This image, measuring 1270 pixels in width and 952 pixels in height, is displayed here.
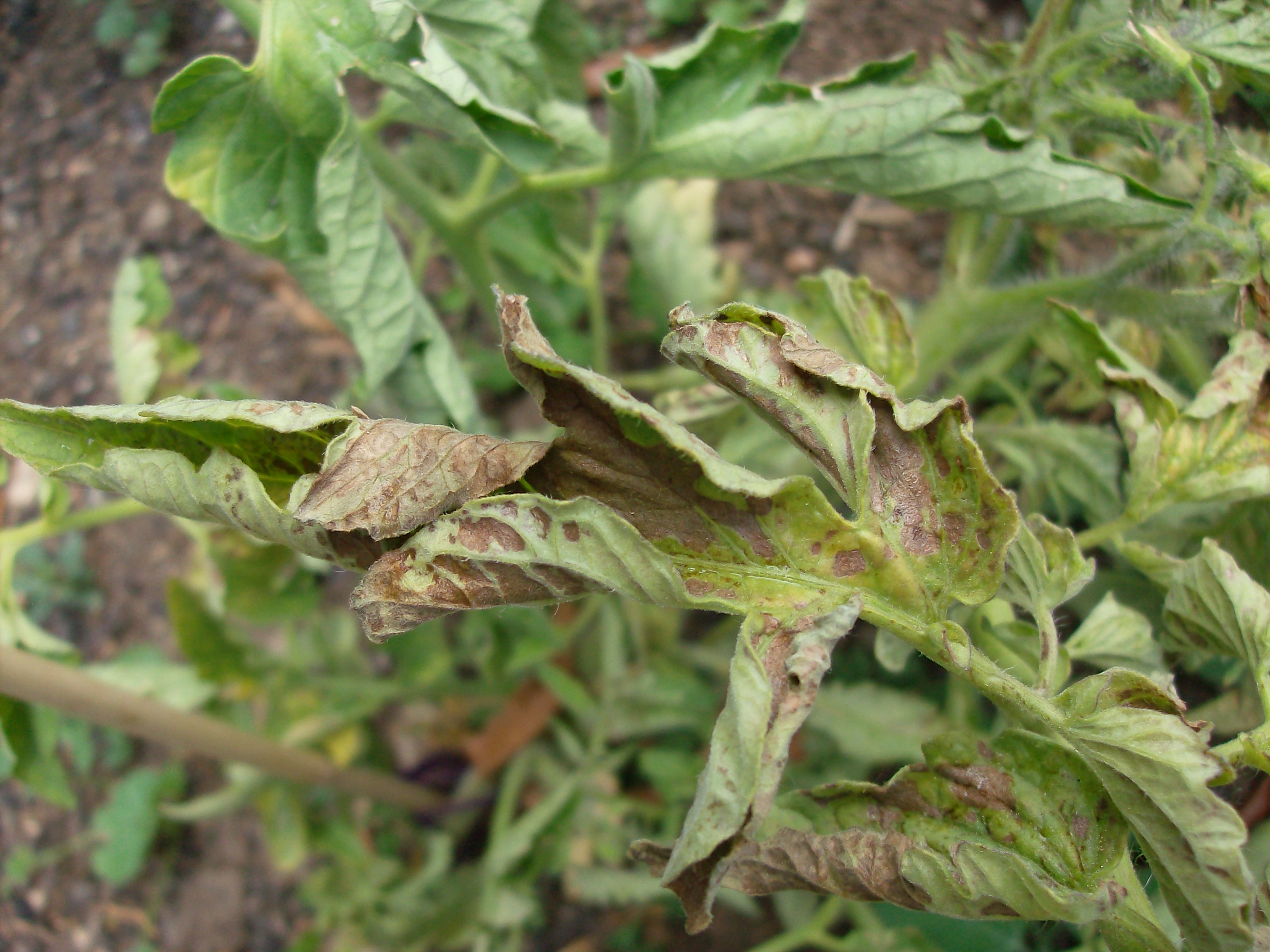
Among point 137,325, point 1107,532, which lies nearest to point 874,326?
point 1107,532

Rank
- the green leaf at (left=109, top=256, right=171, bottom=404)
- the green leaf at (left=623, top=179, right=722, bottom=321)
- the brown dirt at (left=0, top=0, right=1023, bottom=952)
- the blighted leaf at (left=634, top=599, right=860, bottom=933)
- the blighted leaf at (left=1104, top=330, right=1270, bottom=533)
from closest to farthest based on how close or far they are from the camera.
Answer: the blighted leaf at (left=634, top=599, right=860, bottom=933)
the blighted leaf at (left=1104, top=330, right=1270, bottom=533)
the green leaf at (left=109, top=256, right=171, bottom=404)
the green leaf at (left=623, top=179, right=722, bottom=321)
the brown dirt at (left=0, top=0, right=1023, bottom=952)

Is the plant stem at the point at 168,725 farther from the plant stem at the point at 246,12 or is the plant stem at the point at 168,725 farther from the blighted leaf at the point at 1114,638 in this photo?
the blighted leaf at the point at 1114,638

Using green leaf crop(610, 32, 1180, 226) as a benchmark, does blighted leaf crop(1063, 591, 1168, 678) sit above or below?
below

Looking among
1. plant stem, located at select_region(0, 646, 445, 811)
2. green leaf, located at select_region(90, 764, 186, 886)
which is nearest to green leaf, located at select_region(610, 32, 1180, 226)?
plant stem, located at select_region(0, 646, 445, 811)

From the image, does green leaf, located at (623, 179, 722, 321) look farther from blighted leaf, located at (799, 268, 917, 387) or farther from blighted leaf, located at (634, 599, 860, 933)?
blighted leaf, located at (634, 599, 860, 933)

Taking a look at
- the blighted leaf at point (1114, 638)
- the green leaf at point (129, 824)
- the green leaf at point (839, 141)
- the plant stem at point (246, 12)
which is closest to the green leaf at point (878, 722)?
the blighted leaf at point (1114, 638)

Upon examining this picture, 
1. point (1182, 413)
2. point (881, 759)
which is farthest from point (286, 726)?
point (1182, 413)

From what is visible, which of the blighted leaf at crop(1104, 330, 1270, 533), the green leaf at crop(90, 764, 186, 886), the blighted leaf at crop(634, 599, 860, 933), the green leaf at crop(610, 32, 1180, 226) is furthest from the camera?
the green leaf at crop(90, 764, 186, 886)

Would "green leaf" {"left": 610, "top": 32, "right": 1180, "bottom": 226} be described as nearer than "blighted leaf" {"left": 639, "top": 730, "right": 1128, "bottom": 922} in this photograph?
No
